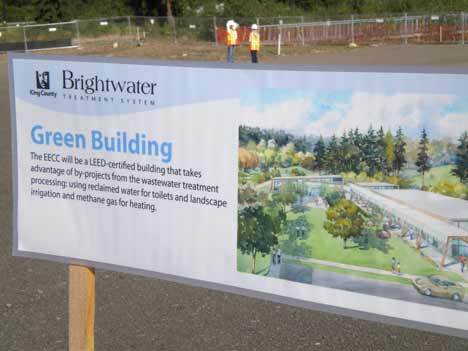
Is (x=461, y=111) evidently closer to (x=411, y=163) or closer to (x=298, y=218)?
(x=411, y=163)

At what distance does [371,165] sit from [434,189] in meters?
0.26

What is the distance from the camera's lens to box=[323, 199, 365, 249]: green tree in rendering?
3256 millimetres

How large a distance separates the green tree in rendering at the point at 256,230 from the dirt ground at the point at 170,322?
6.32ft

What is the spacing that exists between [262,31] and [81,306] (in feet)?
128

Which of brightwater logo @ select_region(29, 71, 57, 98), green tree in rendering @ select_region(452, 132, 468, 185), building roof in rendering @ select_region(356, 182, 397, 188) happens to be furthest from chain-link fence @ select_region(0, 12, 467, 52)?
green tree in rendering @ select_region(452, 132, 468, 185)

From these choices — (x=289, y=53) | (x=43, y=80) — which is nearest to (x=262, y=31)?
(x=289, y=53)

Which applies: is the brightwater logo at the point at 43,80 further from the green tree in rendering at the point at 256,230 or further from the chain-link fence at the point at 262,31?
the chain-link fence at the point at 262,31

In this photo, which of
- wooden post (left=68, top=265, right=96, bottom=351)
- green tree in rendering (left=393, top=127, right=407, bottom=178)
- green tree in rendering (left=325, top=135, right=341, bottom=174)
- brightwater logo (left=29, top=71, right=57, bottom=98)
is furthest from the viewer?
wooden post (left=68, top=265, right=96, bottom=351)

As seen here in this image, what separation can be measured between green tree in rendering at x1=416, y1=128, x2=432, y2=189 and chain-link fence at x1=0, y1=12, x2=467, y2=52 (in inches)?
1452

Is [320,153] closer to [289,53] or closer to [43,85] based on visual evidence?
[43,85]

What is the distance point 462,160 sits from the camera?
9.81 feet

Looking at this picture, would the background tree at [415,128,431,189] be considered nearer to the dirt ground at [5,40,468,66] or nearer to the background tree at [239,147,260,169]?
the background tree at [239,147,260,169]

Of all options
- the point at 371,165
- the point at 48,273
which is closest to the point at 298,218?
the point at 371,165

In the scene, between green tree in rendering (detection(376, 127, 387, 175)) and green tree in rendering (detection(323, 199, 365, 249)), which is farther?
green tree in rendering (detection(323, 199, 365, 249))
